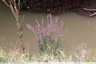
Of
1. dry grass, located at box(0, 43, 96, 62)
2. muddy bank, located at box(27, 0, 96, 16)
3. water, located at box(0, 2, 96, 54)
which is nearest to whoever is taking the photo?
dry grass, located at box(0, 43, 96, 62)

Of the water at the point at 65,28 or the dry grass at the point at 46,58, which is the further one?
the water at the point at 65,28

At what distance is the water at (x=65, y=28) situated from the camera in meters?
5.43

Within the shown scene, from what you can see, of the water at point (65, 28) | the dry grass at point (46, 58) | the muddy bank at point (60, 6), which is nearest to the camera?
the dry grass at point (46, 58)

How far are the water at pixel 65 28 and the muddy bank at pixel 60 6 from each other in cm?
25

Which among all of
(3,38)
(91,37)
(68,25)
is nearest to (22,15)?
(3,38)

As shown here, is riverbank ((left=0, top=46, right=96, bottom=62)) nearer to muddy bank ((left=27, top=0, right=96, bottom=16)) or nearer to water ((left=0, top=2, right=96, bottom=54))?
water ((left=0, top=2, right=96, bottom=54))

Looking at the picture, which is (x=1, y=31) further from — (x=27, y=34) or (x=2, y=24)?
(x=27, y=34)

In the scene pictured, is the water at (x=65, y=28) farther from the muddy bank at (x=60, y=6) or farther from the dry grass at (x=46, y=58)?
the dry grass at (x=46, y=58)

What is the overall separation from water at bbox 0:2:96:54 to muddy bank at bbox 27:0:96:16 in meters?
0.25

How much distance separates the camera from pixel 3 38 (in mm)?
5723

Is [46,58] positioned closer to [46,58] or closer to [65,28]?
[46,58]

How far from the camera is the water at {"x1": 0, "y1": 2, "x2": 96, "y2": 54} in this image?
5426mm

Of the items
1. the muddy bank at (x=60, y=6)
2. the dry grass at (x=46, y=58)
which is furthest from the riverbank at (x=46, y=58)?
the muddy bank at (x=60, y=6)

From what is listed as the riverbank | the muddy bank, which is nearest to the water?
the muddy bank
